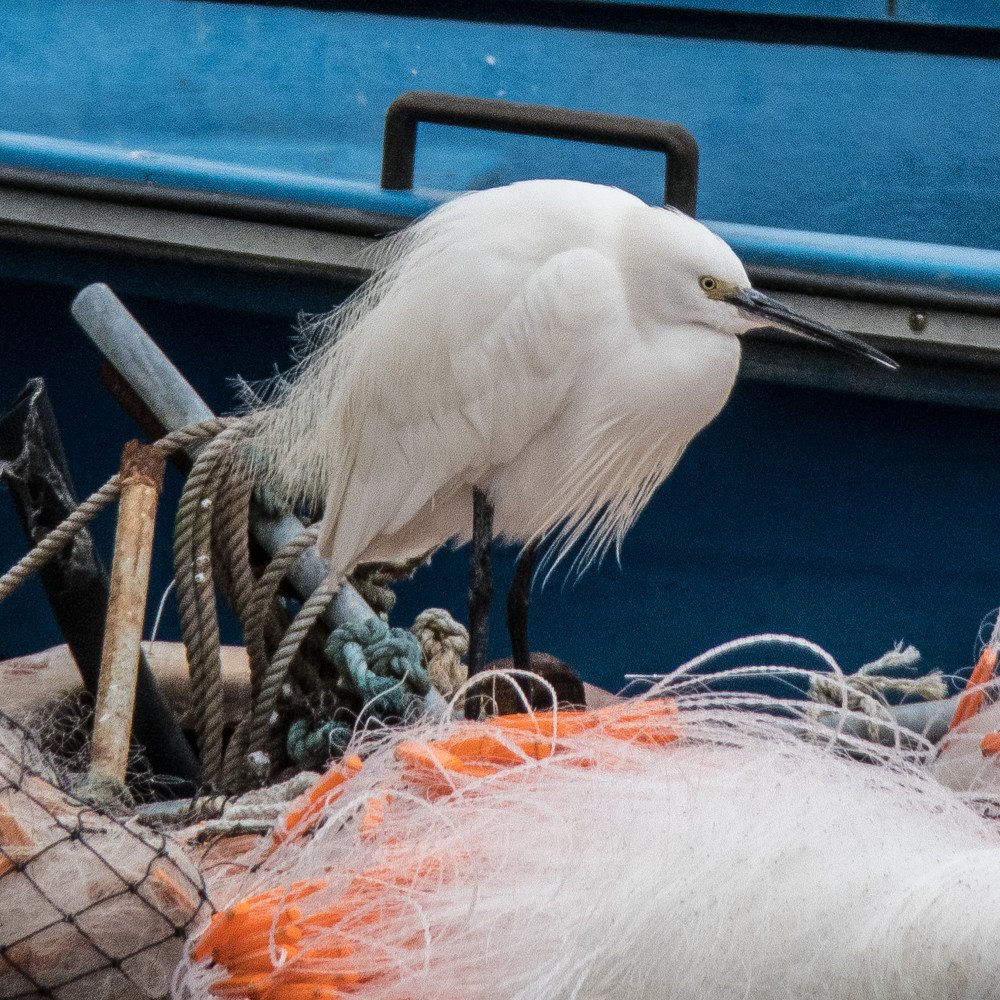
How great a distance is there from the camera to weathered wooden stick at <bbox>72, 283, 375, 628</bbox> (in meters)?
1.45

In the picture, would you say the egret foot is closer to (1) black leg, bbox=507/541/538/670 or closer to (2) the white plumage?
(1) black leg, bbox=507/541/538/670

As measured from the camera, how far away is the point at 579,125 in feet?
4.50

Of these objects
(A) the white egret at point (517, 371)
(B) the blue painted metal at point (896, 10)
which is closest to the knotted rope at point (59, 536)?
(A) the white egret at point (517, 371)

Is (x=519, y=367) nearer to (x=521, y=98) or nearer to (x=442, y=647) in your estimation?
(x=442, y=647)

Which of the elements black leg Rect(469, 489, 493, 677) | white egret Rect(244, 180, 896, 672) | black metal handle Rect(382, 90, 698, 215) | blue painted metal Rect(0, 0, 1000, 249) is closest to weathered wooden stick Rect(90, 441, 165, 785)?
white egret Rect(244, 180, 896, 672)

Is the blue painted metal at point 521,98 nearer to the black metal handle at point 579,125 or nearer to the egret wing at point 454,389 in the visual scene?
the black metal handle at point 579,125

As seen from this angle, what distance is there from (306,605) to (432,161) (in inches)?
40.0

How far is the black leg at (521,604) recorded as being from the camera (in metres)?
1.38

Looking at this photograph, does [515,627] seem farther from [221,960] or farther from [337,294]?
[221,960]

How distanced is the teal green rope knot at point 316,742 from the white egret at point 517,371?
6.3 inches

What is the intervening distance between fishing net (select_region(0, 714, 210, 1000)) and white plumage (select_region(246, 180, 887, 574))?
0.62 m

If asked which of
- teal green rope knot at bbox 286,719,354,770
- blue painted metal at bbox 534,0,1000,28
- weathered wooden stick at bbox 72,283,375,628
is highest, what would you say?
blue painted metal at bbox 534,0,1000,28

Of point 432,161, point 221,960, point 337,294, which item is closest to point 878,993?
point 221,960

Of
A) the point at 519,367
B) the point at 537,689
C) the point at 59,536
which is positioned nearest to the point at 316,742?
the point at 537,689
